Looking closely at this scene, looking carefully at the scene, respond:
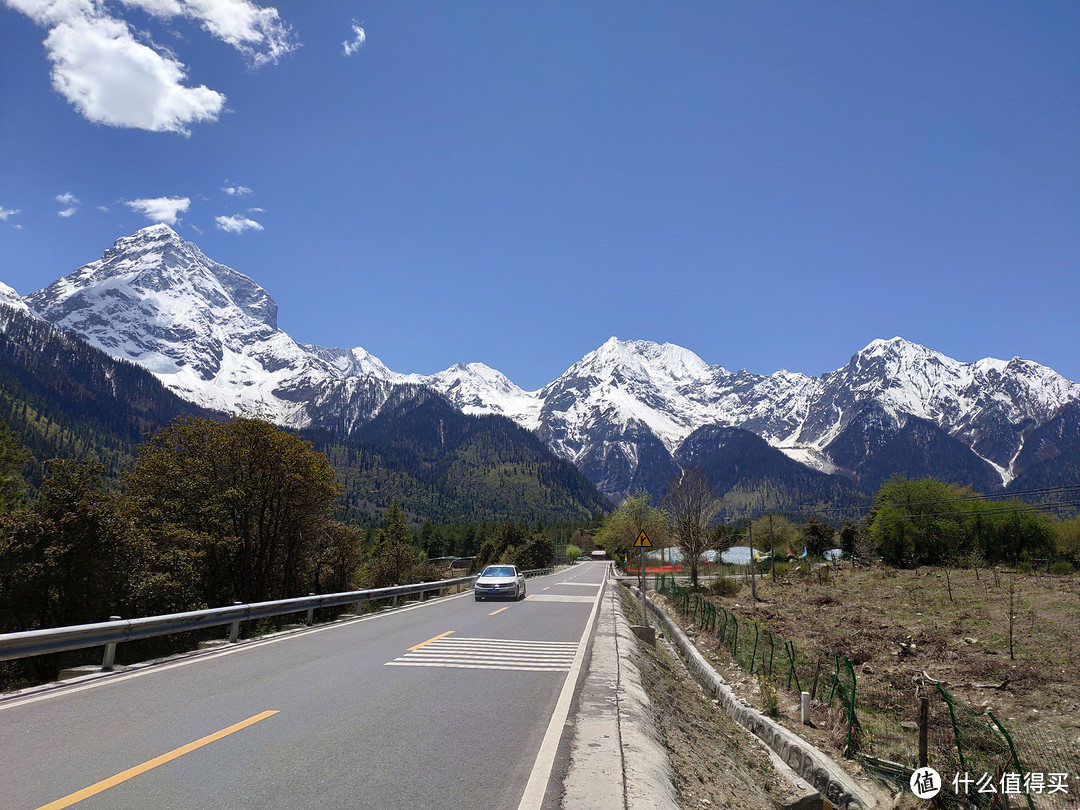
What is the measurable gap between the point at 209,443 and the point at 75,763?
2637 centimetres

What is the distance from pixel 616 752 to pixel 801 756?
524cm

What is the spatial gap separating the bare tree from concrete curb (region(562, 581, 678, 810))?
36.4 meters

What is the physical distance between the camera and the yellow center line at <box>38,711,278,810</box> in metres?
4.81

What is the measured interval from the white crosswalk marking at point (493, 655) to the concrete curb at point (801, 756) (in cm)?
389

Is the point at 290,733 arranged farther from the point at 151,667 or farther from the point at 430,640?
the point at 430,640

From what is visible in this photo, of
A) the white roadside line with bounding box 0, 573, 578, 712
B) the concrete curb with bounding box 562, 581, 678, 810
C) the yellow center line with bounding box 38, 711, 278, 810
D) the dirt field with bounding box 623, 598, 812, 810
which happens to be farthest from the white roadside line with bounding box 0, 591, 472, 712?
the dirt field with bounding box 623, 598, 812, 810

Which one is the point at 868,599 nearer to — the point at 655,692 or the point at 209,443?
the point at 655,692

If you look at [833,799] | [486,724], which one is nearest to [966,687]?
[833,799]

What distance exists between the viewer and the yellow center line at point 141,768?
4809 mm

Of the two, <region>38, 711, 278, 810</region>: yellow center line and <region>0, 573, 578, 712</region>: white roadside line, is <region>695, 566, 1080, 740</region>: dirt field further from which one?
<region>0, 573, 578, 712</region>: white roadside line

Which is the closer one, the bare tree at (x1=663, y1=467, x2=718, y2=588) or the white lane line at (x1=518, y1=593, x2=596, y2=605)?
the white lane line at (x1=518, y1=593, x2=596, y2=605)

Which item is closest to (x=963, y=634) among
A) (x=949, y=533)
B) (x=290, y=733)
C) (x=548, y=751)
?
(x=548, y=751)

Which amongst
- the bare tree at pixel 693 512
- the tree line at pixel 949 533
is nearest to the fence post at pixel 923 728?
the bare tree at pixel 693 512

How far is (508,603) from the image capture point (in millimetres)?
26422
